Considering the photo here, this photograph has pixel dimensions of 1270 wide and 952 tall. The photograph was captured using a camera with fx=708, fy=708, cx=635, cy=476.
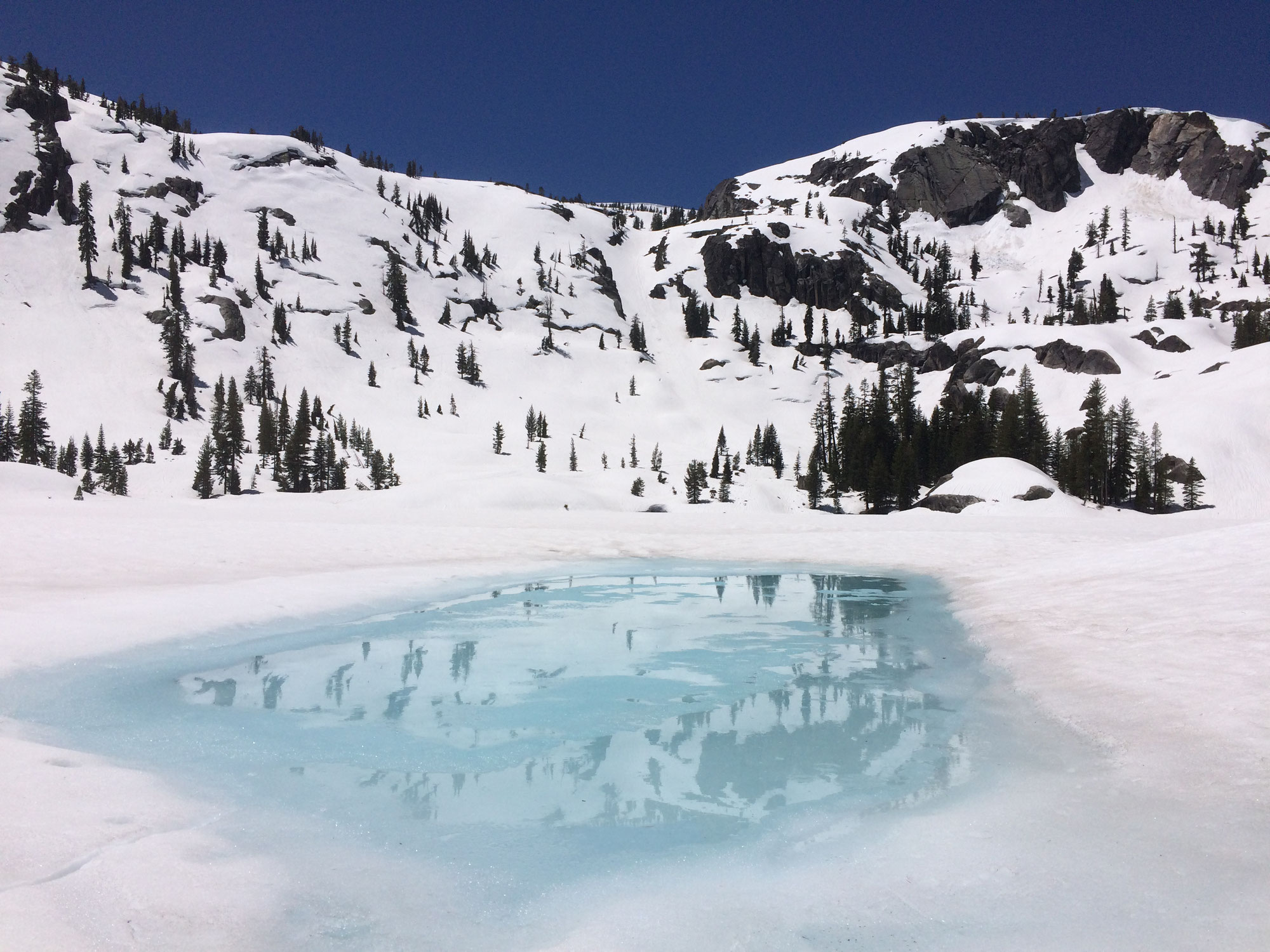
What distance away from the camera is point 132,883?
4617 mm

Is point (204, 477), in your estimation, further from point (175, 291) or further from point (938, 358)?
point (938, 358)

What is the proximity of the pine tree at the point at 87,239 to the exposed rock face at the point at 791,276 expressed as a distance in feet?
441

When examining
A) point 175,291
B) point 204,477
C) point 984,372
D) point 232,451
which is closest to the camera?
point 204,477

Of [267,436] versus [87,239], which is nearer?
[267,436]

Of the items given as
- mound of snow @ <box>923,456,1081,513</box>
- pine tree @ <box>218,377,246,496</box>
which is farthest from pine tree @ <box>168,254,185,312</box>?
mound of snow @ <box>923,456,1081,513</box>

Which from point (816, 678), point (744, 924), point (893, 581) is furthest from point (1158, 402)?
point (744, 924)

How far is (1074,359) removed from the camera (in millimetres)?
118250

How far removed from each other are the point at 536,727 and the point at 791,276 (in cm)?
19329

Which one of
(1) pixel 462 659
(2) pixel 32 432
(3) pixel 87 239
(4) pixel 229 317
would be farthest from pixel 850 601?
(3) pixel 87 239

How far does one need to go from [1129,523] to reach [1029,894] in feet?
114

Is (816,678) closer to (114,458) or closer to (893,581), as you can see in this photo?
(893,581)

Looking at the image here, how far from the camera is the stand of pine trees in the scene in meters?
63.0

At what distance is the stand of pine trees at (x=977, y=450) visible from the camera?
207ft

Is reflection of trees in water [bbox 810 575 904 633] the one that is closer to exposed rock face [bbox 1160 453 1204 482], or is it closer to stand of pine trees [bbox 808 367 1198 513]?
stand of pine trees [bbox 808 367 1198 513]
